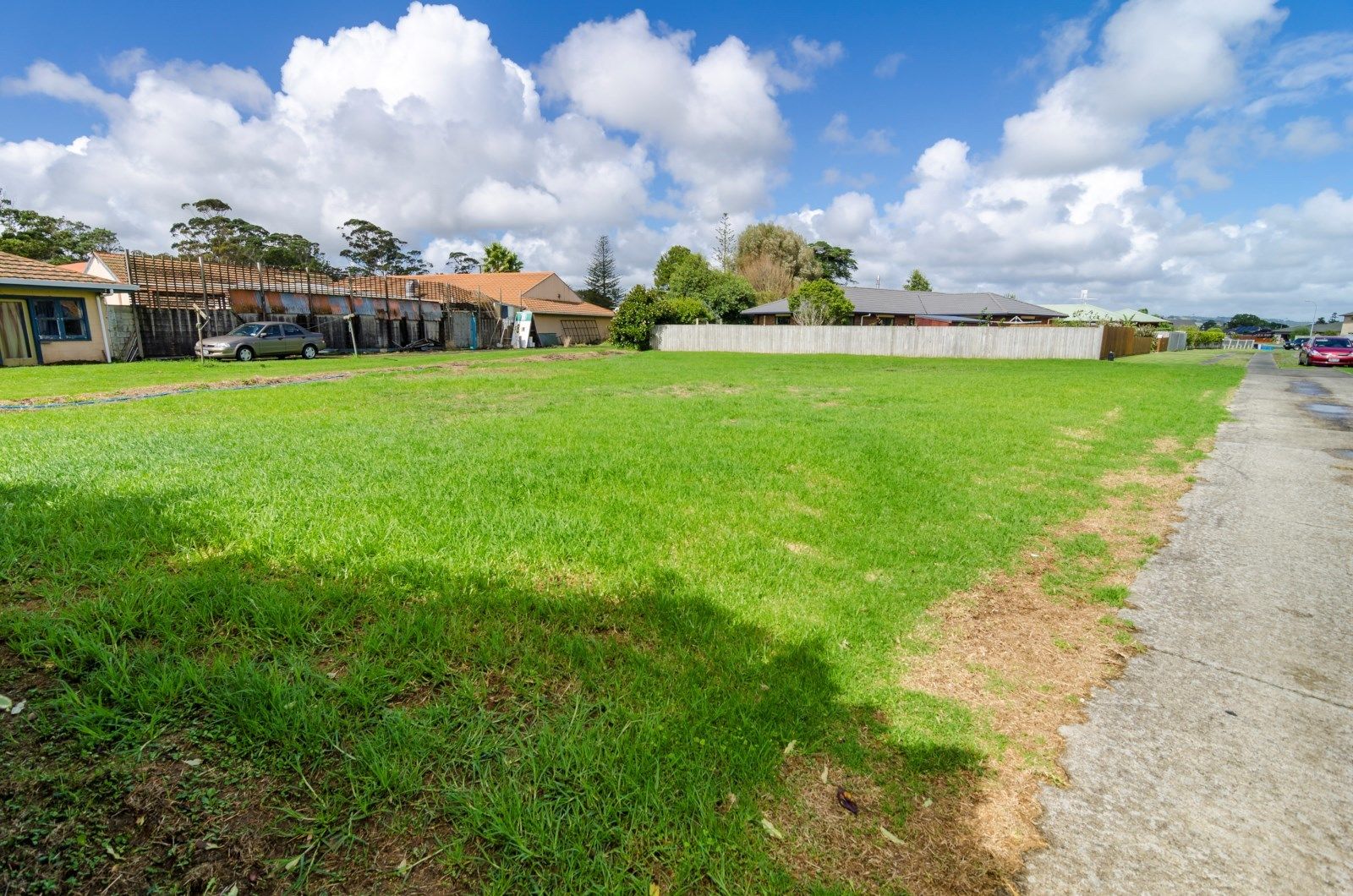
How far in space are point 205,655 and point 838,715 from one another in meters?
2.64

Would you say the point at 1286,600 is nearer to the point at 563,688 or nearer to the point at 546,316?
A: the point at 563,688

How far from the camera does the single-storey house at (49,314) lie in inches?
765

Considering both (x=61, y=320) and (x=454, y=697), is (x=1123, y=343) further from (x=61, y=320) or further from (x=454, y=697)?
(x=61, y=320)

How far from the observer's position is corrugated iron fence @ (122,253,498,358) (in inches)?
929

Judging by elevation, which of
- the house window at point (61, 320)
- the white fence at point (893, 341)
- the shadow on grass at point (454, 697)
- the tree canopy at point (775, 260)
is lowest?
the shadow on grass at point (454, 697)

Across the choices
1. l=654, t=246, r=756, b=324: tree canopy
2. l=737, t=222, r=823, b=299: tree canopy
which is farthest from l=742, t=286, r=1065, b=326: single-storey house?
l=737, t=222, r=823, b=299: tree canopy

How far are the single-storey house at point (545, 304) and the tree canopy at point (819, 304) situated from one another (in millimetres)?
13066

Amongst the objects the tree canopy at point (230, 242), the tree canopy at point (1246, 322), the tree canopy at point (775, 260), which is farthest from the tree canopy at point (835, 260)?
the tree canopy at point (1246, 322)

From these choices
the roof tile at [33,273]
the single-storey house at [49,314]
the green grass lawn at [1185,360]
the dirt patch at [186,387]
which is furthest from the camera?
the green grass lawn at [1185,360]

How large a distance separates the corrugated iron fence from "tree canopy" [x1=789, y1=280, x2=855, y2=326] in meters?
19.4

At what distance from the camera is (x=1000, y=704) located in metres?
2.88

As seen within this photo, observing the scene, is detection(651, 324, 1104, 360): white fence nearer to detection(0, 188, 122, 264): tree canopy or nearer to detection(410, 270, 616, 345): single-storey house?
detection(410, 270, 616, 345): single-storey house

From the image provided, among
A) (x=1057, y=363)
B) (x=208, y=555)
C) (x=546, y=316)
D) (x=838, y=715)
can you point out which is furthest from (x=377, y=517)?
(x=546, y=316)

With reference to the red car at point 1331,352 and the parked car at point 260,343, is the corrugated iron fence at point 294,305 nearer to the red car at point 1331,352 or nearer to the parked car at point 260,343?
the parked car at point 260,343
